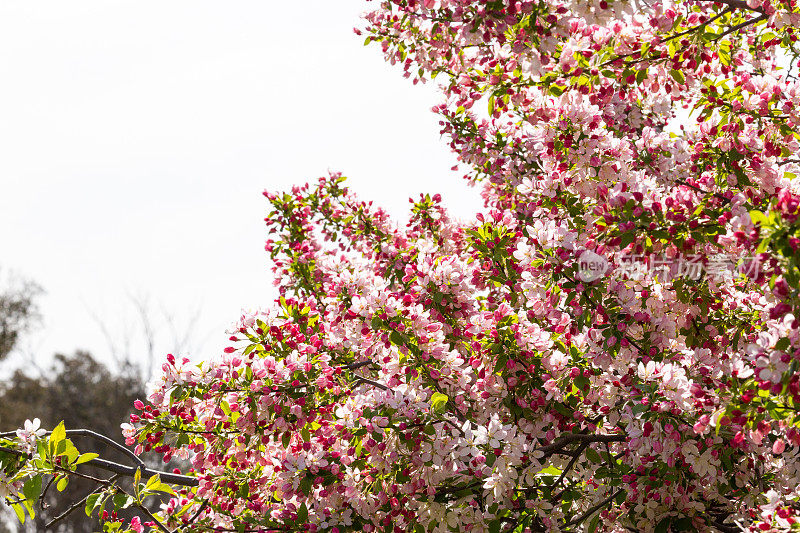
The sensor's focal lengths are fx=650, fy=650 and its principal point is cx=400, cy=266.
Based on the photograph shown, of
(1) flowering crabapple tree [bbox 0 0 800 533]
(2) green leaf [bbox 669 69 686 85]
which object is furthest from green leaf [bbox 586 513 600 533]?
(2) green leaf [bbox 669 69 686 85]

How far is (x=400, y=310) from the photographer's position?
3293 mm

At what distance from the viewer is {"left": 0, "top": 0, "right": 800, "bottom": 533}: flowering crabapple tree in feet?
9.29

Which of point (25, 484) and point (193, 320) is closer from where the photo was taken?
point (25, 484)

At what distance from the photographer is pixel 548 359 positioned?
3289mm

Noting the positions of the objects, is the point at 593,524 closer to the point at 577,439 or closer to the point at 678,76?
the point at 577,439

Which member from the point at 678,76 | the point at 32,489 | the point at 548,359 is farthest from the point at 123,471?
the point at 678,76

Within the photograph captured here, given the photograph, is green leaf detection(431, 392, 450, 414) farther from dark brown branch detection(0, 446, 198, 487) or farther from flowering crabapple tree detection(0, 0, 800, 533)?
dark brown branch detection(0, 446, 198, 487)

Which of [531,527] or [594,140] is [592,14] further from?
[531,527]

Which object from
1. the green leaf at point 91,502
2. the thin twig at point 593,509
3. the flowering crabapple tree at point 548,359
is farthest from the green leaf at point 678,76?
the green leaf at point 91,502

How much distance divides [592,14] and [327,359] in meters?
2.28

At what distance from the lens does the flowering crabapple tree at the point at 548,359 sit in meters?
2.83

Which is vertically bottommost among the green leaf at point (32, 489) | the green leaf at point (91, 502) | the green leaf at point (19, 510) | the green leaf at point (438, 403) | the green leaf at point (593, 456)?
the green leaf at point (19, 510)

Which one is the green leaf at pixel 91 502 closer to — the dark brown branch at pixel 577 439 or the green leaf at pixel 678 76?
the dark brown branch at pixel 577 439

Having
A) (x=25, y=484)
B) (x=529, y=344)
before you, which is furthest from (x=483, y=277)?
(x=25, y=484)
